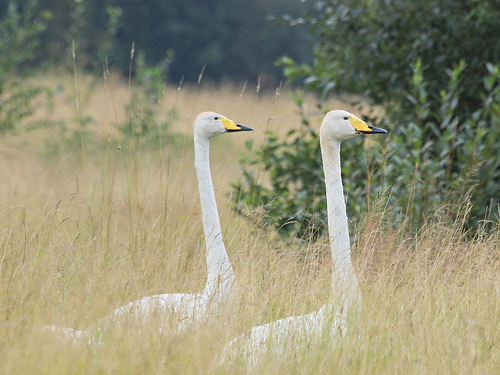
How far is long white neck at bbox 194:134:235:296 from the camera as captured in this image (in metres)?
3.59

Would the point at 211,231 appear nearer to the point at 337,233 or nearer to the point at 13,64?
the point at 337,233

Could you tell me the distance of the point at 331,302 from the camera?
10.2ft

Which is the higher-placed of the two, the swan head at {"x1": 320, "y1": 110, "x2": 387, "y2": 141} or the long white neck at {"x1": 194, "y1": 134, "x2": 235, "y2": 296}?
the swan head at {"x1": 320, "y1": 110, "x2": 387, "y2": 141}

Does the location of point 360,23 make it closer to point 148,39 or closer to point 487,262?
point 487,262

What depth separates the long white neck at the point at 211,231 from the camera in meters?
3.59

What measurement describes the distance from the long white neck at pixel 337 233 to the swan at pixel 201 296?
0.49 meters

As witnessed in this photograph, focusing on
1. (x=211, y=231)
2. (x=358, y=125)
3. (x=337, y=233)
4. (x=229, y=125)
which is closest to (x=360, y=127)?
(x=358, y=125)

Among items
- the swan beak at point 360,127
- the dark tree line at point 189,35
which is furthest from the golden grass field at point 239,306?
the dark tree line at point 189,35

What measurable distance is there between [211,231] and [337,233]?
0.75 meters

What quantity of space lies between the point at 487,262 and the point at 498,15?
7.75ft

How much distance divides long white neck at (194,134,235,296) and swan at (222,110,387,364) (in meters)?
0.48

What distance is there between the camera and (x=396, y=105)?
234 inches

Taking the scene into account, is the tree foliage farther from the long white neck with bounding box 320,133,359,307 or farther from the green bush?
the green bush

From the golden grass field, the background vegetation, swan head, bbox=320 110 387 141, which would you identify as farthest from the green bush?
swan head, bbox=320 110 387 141
